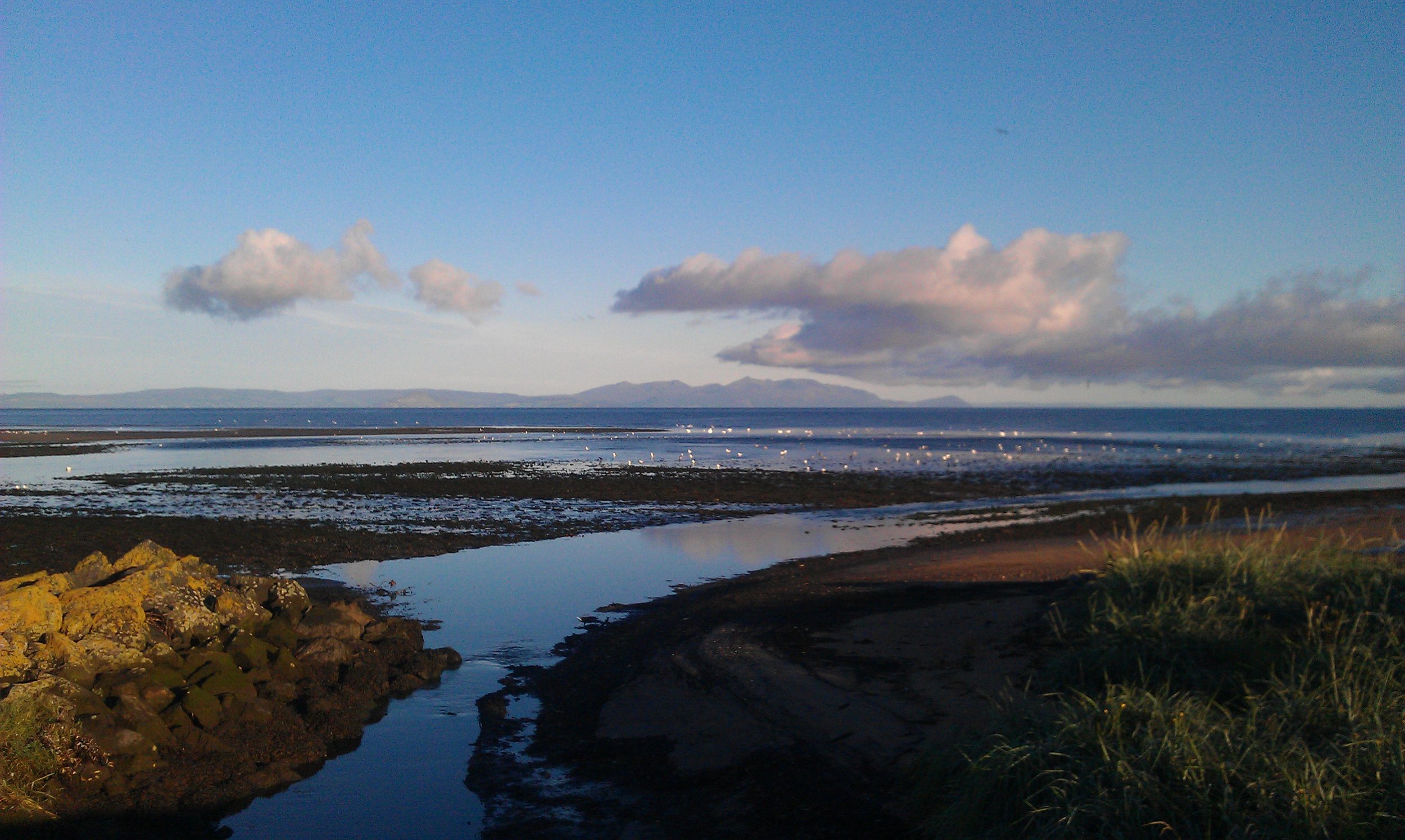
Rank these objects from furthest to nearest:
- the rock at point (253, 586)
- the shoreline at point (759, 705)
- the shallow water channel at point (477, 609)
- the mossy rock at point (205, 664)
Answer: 1. the rock at point (253, 586)
2. the mossy rock at point (205, 664)
3. the shallow water channel at point (477, 609)
4. the shoreline at point (759, 705)

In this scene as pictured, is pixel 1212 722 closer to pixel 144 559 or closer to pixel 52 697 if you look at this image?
pixel 52 697

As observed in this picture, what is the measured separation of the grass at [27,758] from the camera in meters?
7.09

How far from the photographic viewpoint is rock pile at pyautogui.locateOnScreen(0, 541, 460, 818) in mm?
7734

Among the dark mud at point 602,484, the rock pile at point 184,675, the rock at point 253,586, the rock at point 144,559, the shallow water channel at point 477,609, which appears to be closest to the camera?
the shallow water channel at point 477,609

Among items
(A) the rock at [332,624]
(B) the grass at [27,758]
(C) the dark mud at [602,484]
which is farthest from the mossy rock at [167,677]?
(C) the dark mud at [602,484]

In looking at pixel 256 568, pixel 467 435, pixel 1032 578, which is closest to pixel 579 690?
pixel 1032 578

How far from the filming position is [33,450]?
56.7 metres

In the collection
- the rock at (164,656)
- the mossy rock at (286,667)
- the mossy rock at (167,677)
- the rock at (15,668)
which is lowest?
the mossy rock at (286,667)

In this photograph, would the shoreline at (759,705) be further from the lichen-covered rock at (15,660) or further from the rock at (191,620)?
the lichen-covered rock at (15,660)

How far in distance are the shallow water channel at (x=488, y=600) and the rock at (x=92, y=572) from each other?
3920 mm

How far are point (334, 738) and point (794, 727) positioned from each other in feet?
15.0

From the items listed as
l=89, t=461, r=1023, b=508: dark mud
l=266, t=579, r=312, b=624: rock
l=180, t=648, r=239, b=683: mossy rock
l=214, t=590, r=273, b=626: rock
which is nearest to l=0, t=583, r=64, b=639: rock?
l=180, t=648, r=239, b=683: mossy rock

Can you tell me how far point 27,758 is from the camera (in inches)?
294

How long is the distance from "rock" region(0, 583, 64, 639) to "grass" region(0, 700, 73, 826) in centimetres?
151
